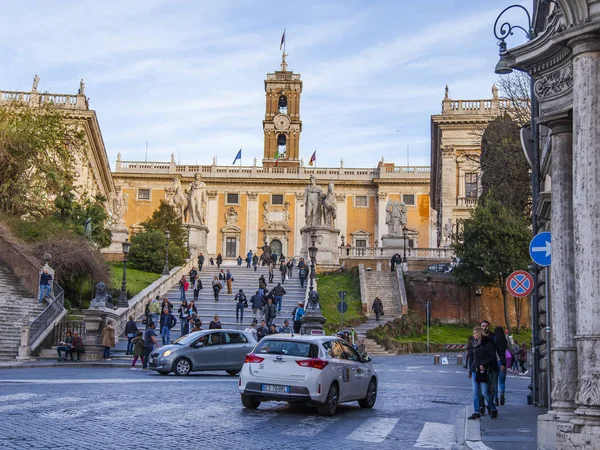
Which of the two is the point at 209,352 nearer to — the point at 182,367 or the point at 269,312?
the point at 182,367

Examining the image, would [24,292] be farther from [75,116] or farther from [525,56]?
[75,116]

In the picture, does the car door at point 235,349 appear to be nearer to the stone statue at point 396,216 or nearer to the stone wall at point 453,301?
the stone wall at point 453,301

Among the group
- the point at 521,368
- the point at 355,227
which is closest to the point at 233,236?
the point at 355,227

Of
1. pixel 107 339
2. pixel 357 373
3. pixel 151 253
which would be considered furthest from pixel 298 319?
pixel 151 253

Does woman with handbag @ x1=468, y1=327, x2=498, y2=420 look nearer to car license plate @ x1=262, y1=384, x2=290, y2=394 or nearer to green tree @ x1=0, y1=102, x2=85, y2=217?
car license plate @ x1=262, y1=384, x2=290, y2=394

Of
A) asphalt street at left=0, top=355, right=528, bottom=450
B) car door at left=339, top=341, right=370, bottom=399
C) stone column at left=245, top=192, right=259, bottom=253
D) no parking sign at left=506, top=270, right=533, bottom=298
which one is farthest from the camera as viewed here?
stone column at left=245, top=192, right=259, bottom=253

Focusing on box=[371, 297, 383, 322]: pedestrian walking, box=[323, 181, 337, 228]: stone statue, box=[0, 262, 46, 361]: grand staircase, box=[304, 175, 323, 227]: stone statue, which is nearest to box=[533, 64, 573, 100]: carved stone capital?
box=[0, 262, 46, 361]: grand staircase

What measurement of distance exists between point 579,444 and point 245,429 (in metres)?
4.60

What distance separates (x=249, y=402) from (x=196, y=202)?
4033 centimetres

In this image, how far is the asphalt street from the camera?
10.5 metres

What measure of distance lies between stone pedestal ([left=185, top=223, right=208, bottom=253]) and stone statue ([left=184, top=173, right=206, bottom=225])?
381 mm

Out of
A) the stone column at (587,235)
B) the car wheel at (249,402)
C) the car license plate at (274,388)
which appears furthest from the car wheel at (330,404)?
the stone column at (587,235)

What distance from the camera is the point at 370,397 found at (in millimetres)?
15562

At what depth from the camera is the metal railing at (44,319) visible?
26406mm
